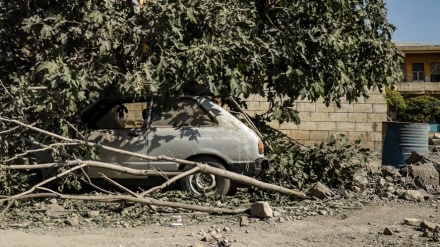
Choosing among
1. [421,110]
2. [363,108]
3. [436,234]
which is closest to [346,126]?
[363,108]

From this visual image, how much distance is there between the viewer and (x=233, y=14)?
8164 mm

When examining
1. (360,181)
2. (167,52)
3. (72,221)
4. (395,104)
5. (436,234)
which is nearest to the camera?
(436,234)

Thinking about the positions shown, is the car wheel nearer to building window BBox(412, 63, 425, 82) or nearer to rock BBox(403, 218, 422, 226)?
rock BBox(403, 218, 422, 226)

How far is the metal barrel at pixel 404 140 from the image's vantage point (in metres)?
10.8

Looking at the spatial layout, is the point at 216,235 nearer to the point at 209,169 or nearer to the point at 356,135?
the point at 209,169

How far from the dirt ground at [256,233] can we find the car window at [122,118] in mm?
2210

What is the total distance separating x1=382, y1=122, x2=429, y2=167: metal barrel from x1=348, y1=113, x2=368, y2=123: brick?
4004mm

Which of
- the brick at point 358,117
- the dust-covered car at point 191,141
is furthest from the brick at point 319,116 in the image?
the dust-covered car at point 191,141

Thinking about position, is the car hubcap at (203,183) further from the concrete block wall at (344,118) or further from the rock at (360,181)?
the concrete block wall at (344,118)

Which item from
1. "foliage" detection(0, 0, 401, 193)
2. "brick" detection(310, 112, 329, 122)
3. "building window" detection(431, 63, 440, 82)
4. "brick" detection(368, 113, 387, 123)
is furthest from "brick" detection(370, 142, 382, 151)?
"building window" detection(431, 63, 440, 82)

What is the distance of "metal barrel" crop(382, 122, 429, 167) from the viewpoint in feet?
35.4

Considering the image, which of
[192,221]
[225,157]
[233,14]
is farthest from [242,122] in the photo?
[192,221]

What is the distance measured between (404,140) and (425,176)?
82.3 inches

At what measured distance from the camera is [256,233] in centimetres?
624
